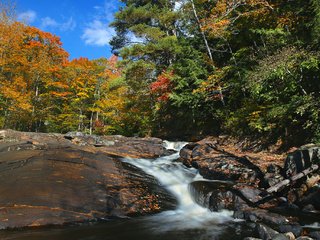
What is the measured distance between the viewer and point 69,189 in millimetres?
8180

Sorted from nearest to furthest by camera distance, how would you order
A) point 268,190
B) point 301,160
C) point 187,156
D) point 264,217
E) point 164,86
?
point 264,217 < point 268,190 < point 301,160 < point 187,156 < point 164,86

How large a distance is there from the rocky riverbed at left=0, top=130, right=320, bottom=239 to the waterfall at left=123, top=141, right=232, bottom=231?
268mm

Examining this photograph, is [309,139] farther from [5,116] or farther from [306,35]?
[5,116]

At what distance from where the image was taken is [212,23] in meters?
14.5

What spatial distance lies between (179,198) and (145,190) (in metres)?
1.13

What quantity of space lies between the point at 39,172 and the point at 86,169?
5.25 feet

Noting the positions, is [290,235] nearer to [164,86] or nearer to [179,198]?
[179,198]

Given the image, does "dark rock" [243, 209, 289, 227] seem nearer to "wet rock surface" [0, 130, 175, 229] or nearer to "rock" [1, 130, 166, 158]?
"wet rock surface" [0, 130, 175, 229]

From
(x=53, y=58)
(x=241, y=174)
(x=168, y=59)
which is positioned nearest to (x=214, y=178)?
(x=241, y=174)

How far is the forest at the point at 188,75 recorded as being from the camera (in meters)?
11.2

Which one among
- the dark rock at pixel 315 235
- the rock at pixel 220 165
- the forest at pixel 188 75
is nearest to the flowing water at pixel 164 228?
the dark rock at pixel 315 235

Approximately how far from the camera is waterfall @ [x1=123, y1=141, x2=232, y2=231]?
7453mm

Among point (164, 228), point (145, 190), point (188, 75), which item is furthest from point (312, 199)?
point (188, 75)

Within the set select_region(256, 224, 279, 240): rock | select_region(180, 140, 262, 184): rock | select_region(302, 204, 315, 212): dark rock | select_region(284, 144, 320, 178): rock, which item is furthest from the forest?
select_region(256, 224, 279, 240): rock
